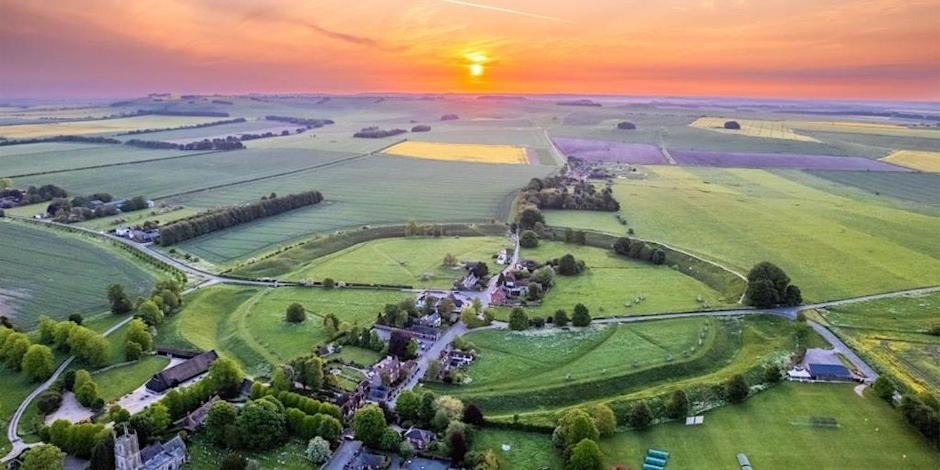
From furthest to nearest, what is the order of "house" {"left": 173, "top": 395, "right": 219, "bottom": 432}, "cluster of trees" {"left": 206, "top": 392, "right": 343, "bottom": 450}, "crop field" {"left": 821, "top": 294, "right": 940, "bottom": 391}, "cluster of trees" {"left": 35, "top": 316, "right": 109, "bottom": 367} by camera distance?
"cluster of trees" {"left": 35, "top": 316, "right": 109, "bottom": 367} < "crop field" {"left": 821, "top": 294, "right": 940, "bottom": 391} < "house" {"left": 173, "top": 395, "right": 219, "bottom": 432} < "cluster of trees" {"left": 206, "top": 392, "right": 343, "bottom": 450}

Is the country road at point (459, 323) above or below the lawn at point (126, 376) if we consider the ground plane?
above

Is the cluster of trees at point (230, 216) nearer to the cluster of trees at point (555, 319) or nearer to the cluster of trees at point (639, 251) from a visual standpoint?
the cluster of trees at point (555, 319)

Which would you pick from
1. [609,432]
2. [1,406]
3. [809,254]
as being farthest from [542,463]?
[809,254]

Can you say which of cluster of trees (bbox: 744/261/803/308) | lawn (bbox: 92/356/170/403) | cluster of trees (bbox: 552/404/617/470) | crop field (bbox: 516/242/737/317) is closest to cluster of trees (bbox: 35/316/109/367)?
lawn (bbox: 92/356/170/403)

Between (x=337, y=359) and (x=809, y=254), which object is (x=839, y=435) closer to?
(x=337, y=359)

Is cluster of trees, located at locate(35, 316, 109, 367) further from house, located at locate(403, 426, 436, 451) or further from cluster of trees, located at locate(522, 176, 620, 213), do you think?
cluster of trees, located at locate(522, 176, 620, 213)

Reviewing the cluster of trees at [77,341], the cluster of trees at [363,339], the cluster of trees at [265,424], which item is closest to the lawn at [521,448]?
the cluster of trees at [265,424]
